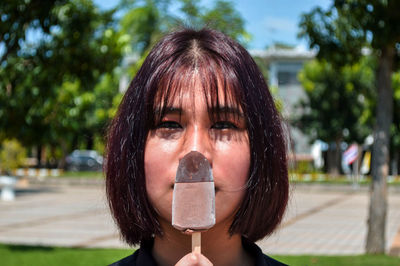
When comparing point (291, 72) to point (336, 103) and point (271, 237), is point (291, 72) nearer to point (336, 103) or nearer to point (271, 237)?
point (336, 103)

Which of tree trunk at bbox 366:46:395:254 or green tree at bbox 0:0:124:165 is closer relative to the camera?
green tree at bbox 0:0:124:165

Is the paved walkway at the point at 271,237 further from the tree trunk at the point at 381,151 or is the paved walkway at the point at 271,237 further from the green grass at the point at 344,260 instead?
the tree trunk at the point at 381,151

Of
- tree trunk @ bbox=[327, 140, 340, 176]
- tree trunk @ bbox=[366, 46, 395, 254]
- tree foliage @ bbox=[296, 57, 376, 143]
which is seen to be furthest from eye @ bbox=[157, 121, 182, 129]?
tree trunk @ bbox=[327, 140, 340, 176]

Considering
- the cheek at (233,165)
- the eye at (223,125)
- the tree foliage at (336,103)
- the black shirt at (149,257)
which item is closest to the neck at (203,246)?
the black shirt at (149,257)

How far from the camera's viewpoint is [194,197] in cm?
123

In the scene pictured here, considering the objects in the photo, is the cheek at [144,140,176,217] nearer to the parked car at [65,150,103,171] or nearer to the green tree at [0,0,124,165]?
the green tree at [0,0,124,165]

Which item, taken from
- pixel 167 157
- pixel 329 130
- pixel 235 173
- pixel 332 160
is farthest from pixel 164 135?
pixel 332 160

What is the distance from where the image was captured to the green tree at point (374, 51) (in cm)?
673

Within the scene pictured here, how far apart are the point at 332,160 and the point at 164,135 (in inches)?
1326

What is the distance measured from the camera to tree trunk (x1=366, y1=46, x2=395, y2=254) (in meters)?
7.07

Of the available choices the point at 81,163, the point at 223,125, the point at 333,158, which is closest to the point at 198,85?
the point at 223,125

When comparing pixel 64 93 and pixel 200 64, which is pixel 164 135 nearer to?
pixel 200 64

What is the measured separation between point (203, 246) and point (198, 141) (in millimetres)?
299

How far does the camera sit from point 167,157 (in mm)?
1336
